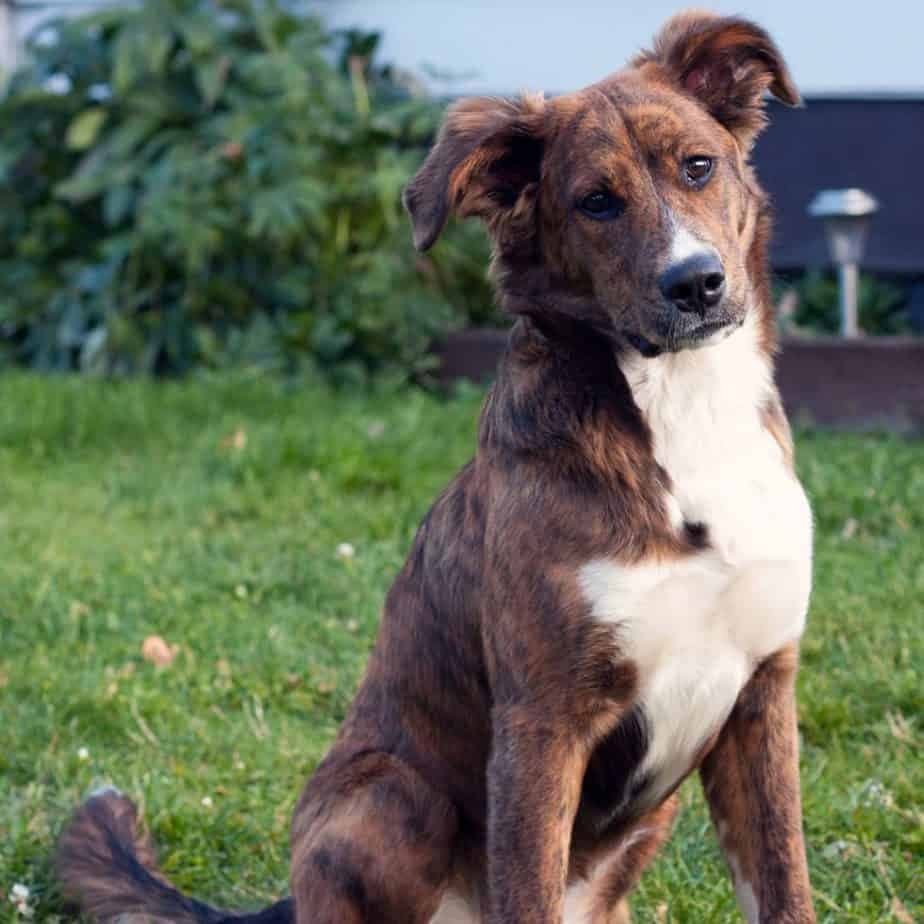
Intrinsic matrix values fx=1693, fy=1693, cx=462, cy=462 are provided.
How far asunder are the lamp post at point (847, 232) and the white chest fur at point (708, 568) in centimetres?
397

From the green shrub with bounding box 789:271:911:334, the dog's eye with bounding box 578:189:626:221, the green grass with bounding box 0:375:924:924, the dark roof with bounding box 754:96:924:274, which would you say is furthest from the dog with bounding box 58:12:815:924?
the dark roof with bounding box 754:96:924:274

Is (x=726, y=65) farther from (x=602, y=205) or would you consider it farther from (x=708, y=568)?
(x=708, y=568)

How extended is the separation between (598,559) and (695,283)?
44cm

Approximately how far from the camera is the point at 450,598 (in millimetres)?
2809

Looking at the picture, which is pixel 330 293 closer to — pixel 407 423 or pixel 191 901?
pixel 407 423

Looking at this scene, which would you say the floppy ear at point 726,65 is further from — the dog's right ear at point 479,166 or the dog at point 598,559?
the dog's right ear at point 479,166

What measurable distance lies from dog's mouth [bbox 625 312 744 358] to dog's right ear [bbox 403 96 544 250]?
1.09ft

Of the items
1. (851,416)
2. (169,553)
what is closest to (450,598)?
(169,553)

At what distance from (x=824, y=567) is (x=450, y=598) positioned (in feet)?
7.14

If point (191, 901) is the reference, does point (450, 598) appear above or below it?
above

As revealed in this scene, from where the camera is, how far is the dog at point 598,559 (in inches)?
102

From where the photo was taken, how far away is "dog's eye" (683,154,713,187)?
105 inches

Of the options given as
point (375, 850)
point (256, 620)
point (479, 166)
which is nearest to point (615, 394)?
point (479, 166)

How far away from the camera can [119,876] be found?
10.3ft
